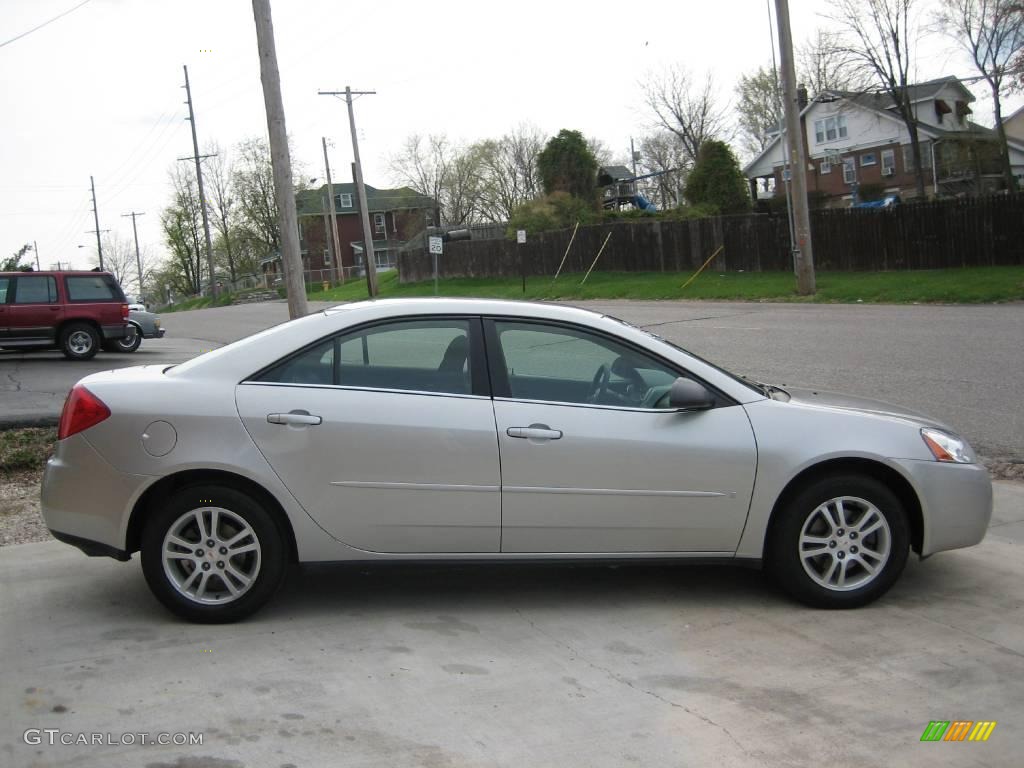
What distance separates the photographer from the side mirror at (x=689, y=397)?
473 cm

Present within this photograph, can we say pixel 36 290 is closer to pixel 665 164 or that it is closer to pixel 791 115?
pixel 791 115

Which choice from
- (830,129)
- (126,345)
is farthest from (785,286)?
(830,129)

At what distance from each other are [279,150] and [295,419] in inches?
414

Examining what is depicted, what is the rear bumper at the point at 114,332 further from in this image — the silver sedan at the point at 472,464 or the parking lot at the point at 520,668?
the silver sedan at the point at 472,464

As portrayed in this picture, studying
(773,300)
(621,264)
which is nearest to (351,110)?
(621,264)

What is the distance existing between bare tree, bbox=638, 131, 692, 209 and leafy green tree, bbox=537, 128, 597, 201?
24879 millimetres

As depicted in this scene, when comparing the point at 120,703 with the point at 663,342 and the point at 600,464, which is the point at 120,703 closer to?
the point at 600,464

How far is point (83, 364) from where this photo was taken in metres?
18.9

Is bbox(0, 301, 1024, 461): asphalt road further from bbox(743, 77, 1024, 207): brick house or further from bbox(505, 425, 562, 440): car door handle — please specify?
bbox(743, 77, 1024, 207): brick house

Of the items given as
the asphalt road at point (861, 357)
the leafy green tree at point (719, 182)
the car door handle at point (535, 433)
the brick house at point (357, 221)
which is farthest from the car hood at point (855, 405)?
the brick house at point (357, 221)

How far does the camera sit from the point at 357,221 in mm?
91750

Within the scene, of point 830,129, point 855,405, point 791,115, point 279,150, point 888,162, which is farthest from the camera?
point 830,129

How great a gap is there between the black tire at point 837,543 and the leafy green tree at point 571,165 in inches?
1753

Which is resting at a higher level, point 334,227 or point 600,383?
point 334,227
